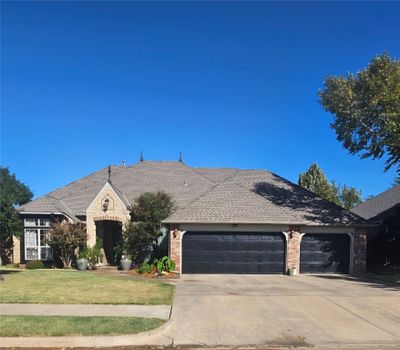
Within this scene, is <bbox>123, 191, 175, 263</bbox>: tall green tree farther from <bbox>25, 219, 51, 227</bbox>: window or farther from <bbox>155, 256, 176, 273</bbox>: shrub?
<bbox>25, 219, 51, 227</bbox>: window

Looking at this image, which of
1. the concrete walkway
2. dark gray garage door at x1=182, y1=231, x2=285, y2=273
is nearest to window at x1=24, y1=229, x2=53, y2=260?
dark gray garage door at x1=182, y1=231, x2=285, y2=273

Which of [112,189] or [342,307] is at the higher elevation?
[112,189]

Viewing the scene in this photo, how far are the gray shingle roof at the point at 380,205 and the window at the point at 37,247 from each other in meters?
21.6

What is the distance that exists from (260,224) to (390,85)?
9401mm

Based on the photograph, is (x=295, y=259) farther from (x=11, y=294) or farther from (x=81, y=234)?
(x=11, y=294)

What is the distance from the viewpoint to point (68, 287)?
15312 mm

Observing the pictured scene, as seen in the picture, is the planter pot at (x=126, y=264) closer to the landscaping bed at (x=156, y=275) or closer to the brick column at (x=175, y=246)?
the landscaping bed at (x=156, y=275)

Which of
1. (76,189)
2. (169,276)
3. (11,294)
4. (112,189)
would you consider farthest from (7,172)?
(11,294)

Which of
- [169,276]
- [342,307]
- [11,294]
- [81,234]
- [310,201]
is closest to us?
[342,307]

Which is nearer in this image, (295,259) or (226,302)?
(226,302)

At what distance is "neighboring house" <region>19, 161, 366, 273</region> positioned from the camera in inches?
888

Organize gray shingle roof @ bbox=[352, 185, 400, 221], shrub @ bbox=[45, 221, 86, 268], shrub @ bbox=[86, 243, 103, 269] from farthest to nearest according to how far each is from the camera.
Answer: gray shingle roof @ bbox=[352, 185, 400, 221]
shrub @ bbox=[86, 243, 103, 269]
shrub @ bbox=[45, 221, 86, 268]

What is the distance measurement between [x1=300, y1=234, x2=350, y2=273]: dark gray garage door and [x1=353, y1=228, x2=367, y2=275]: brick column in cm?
36

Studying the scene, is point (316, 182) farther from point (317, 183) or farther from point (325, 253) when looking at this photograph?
point (325, 253)
